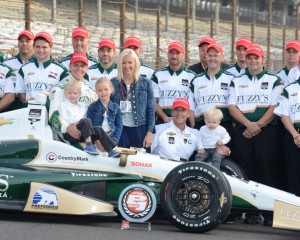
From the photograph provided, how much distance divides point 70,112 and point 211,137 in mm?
1751

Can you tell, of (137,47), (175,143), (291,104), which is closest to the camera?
(175,143)

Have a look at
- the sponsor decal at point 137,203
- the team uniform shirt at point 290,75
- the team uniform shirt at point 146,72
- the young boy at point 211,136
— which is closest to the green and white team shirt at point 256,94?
the young boy at point 211,136

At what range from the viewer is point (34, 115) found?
9.06m

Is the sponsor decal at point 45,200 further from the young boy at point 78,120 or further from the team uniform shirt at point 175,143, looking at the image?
the team uniform shirt at point 175,143

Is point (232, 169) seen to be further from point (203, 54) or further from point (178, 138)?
point (203, 54)

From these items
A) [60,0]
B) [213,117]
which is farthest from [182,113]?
[60,0]

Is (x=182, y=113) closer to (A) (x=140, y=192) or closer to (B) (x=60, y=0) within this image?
(A) (x=140, y=192)

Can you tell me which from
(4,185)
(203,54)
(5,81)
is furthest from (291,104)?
(5,81)

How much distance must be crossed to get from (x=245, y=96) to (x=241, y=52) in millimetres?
894

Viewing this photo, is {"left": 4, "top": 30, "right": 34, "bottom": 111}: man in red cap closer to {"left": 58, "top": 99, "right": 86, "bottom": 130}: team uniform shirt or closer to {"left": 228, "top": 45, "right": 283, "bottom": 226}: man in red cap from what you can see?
{"left": 58, "top": 99, "right": 86, "bottom": 130}: team uniform shirt

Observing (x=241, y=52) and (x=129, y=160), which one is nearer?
(x=129, y=160)

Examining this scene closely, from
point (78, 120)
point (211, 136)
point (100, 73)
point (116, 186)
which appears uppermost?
point (100, 73)

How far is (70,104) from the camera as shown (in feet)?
30.2

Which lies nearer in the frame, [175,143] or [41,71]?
[175,143]
